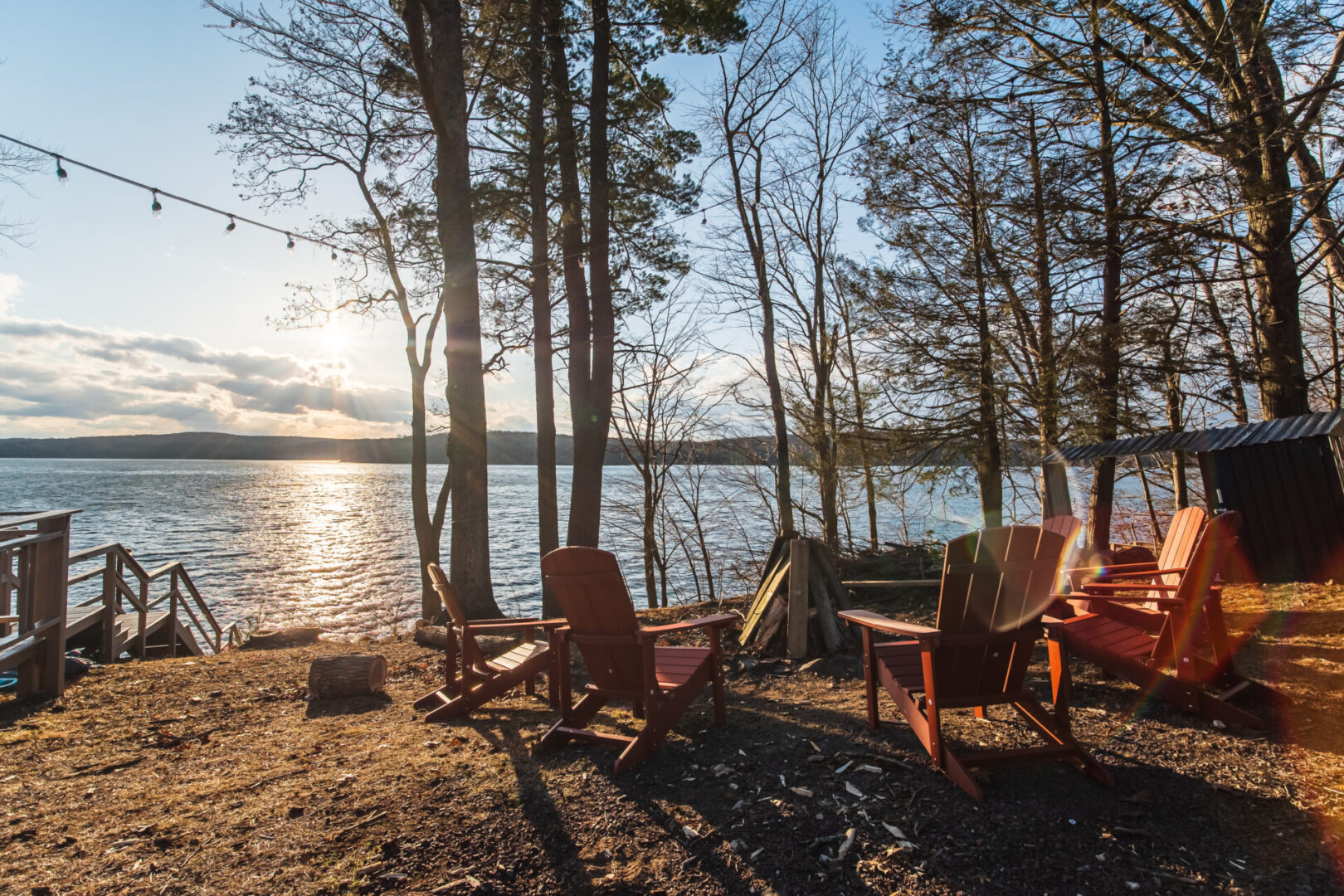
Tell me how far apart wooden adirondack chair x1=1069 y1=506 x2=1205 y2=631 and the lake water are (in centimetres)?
498

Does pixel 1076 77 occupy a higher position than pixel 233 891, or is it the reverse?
pixel 1076 77

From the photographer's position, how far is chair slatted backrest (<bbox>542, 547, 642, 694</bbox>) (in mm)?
3168

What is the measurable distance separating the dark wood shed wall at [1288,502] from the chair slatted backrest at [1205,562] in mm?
5413

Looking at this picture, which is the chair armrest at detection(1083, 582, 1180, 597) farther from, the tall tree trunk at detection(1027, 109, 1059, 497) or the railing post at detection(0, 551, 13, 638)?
the railing post at detection(0, 551, 13, 638)

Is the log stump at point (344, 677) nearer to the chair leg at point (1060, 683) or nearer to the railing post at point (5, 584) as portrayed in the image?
the railing post at point (5, 584)

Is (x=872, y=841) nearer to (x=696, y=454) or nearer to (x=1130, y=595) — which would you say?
(x=1130, y=595)

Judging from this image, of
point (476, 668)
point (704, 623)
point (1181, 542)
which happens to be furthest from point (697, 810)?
point (1181, 542)

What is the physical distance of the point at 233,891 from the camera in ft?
7.22

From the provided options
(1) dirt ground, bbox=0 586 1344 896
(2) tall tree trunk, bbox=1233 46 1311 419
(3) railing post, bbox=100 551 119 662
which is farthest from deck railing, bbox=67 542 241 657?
(2) tall tree trunk, bbox=1233 46 1311 419

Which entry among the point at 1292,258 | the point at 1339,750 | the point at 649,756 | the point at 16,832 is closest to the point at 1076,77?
the point at 1292,258

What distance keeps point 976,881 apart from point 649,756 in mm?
1509

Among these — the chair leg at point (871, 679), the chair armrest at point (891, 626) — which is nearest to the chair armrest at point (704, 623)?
the chair armrest at point (891, 626)

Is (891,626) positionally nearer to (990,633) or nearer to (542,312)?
(990,633)

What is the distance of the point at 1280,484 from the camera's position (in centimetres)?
745
